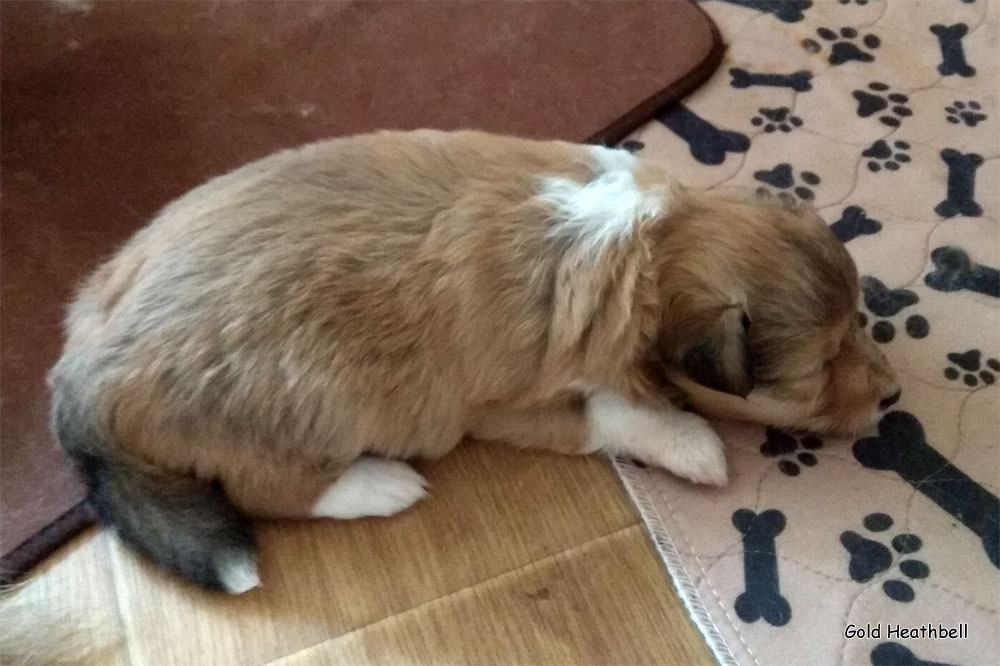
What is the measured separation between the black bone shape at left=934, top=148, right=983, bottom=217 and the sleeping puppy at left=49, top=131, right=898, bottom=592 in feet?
2.03

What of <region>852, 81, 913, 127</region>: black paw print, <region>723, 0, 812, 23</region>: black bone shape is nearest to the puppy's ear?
<region>852, 81, 913, 127</region>: black paw print

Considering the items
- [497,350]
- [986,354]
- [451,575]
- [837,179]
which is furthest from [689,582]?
[837,179]

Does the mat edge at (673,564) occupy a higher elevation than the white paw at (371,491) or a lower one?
lower

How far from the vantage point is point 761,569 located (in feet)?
5.07

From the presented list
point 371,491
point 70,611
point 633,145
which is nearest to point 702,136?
point 633,145

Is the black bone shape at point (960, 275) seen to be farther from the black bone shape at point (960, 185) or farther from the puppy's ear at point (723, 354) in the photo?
the puppy's ear at point (723, 354)

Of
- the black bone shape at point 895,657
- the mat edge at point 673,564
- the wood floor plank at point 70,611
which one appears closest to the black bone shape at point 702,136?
the mat edge at point 673,564

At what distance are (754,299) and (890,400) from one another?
0.47 meters

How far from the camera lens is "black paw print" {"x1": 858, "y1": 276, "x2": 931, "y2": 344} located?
1.78m

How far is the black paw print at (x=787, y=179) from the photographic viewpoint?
1991mm

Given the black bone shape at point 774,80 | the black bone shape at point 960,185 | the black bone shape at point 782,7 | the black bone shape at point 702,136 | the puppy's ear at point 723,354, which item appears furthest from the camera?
the black bone shape at point 782,7

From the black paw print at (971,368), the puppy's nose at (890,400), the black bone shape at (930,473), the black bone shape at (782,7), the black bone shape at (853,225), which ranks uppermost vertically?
the black bone shape at (782,7)

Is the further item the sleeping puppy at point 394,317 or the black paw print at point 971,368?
the black paw print at point 971,368

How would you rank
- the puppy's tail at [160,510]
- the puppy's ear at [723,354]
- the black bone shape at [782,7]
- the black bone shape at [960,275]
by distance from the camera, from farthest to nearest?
the black bone shape at [782,7] → the black bone shape at [960,275] → the puppy's tail at [160,510] → the puppy's ear at [723,354]
